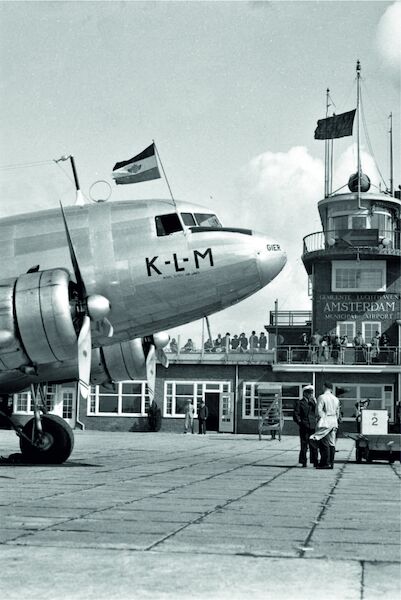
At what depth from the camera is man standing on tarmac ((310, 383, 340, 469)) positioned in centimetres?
1938

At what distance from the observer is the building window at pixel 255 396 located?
50.5 m

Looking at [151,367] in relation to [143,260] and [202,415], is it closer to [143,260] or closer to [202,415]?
[143,260]

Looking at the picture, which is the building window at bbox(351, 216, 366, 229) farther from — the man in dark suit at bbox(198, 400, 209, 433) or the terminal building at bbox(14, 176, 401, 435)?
the man in dark suit at bbox(198, 400, 209, 433)

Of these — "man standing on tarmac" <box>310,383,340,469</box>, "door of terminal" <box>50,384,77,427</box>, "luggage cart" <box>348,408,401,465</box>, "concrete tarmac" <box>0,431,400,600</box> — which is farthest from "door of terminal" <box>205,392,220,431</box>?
"concrete tarmac" <box>0,431,400,600</box>

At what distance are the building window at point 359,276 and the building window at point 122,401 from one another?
549 inches

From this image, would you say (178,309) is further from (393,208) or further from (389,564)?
(393,208)

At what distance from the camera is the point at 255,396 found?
50656 mm

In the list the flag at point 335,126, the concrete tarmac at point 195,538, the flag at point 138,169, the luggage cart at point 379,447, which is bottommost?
the luggage cart at point 379,447

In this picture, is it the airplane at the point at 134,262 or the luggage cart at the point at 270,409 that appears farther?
the luggage cart at the point at 270,409

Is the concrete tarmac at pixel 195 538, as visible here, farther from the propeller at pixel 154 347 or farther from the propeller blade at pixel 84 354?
the propeller at pixel 154 347

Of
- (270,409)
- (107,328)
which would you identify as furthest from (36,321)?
(270,409)

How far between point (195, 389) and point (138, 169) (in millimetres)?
32071

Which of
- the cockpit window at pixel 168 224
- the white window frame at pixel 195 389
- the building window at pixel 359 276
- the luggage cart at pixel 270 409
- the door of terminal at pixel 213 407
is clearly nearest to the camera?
the cockpit window at pixel 168 224

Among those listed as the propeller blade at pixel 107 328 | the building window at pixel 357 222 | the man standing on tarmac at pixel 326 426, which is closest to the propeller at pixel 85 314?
the propeller blade at pixel 107 328
